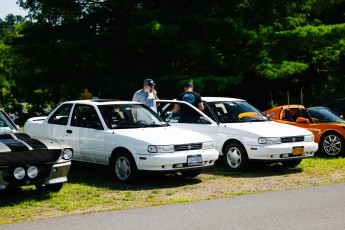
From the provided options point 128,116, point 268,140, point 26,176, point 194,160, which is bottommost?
point 26,176

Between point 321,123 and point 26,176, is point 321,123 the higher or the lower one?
the higher one

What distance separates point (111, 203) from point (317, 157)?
7.12 meters

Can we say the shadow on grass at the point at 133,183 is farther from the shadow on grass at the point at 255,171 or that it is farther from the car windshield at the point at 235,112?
the car windshield at the point at 235,112

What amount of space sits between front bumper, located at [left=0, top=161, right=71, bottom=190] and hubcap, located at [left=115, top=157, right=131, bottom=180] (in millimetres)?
1392

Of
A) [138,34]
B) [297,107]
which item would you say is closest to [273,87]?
[138,34]

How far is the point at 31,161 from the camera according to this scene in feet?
25.4

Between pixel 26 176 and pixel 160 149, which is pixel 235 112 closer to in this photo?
pixel 160 149

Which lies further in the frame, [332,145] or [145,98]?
[332,145]

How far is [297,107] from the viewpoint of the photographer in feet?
46.8

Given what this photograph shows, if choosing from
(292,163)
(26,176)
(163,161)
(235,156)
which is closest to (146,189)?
(163,161)

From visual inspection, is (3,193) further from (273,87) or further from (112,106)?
(273,87)

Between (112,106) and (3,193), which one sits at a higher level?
(112,106)

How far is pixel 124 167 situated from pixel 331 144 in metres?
6.26

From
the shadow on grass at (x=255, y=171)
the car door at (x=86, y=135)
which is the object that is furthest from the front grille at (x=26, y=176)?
the shadow on grass at (x=255, y=171)
